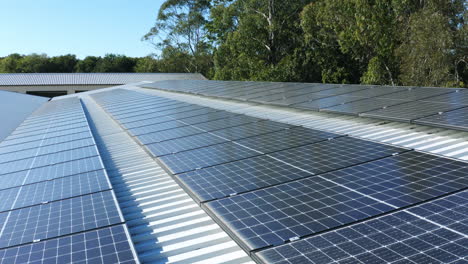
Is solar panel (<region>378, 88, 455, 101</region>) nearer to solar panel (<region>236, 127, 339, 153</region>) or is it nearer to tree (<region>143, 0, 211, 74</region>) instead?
solar panel (<region>236, 127, 339, 153</region>)

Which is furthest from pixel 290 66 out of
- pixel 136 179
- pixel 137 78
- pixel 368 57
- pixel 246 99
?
pixel 136 179

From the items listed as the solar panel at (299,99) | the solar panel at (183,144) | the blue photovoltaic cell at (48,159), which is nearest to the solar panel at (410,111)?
the solar panel at (183,144)

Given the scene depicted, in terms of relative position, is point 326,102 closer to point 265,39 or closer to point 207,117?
point 207,117

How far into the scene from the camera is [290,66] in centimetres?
5500

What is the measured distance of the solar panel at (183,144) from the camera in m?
10.2

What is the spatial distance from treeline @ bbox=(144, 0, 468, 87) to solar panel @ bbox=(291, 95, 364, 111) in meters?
22.9

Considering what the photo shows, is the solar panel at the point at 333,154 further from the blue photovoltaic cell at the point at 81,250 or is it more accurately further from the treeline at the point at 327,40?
the treeline at the point at 327,40

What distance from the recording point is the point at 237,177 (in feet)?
23.6

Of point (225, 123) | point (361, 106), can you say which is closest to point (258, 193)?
point (225, 123)

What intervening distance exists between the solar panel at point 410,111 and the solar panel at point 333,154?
2328 millimetres

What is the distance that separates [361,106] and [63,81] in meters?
59.6

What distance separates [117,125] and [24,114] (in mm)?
14204

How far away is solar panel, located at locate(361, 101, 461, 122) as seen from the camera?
35.1 feet

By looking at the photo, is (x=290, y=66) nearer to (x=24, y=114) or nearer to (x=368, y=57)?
(x=368, y=57)
